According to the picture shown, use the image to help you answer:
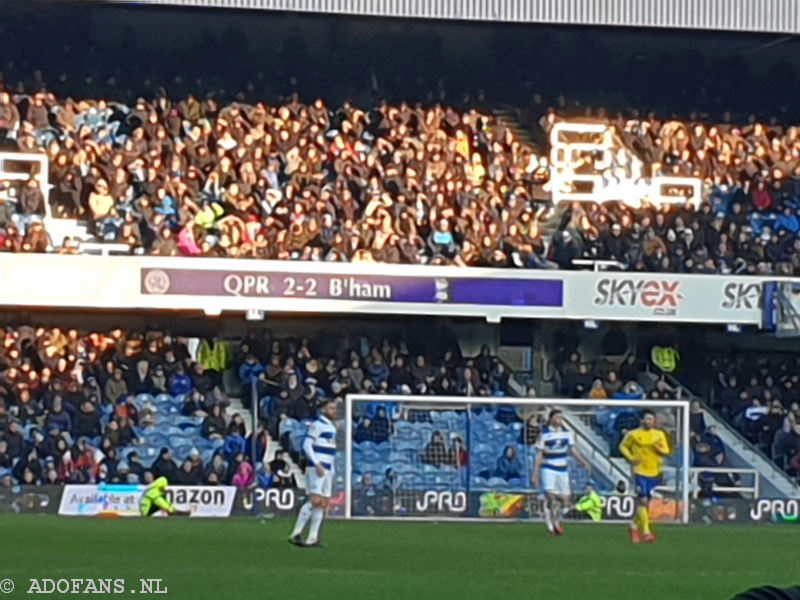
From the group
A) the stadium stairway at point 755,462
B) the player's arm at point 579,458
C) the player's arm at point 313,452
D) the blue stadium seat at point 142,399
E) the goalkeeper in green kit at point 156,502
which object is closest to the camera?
the player's arm at point 313,452

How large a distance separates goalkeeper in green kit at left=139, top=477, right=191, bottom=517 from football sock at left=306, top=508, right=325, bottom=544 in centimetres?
657

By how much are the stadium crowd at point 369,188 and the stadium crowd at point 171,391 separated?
6.20 feet

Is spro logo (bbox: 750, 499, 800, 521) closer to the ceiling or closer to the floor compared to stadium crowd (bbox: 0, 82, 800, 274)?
closer to the floor

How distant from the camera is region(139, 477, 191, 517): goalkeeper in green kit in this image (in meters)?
24.6

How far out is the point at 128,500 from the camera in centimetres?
2509

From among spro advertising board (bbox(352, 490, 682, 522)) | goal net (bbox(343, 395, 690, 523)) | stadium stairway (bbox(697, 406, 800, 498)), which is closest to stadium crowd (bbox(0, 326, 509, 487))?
goal net (bbox(343, 395, 690, 523))

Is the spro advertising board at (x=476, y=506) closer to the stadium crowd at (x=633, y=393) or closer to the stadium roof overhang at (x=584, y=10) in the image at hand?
the stadium crowd at (x=633, y=393)

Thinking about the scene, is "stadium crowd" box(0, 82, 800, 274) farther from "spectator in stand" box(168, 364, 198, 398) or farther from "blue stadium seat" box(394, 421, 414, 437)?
"blue stadium seat" box(394, 421, 414, 437)

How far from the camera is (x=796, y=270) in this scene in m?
32.1

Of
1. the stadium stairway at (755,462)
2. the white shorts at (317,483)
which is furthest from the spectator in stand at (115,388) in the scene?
the white shorts at (317,483)

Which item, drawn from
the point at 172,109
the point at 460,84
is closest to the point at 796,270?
the point at 460,84

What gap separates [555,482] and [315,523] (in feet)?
15.0

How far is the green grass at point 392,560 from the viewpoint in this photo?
13938 mm

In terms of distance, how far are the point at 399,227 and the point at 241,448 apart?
5.40 metres
